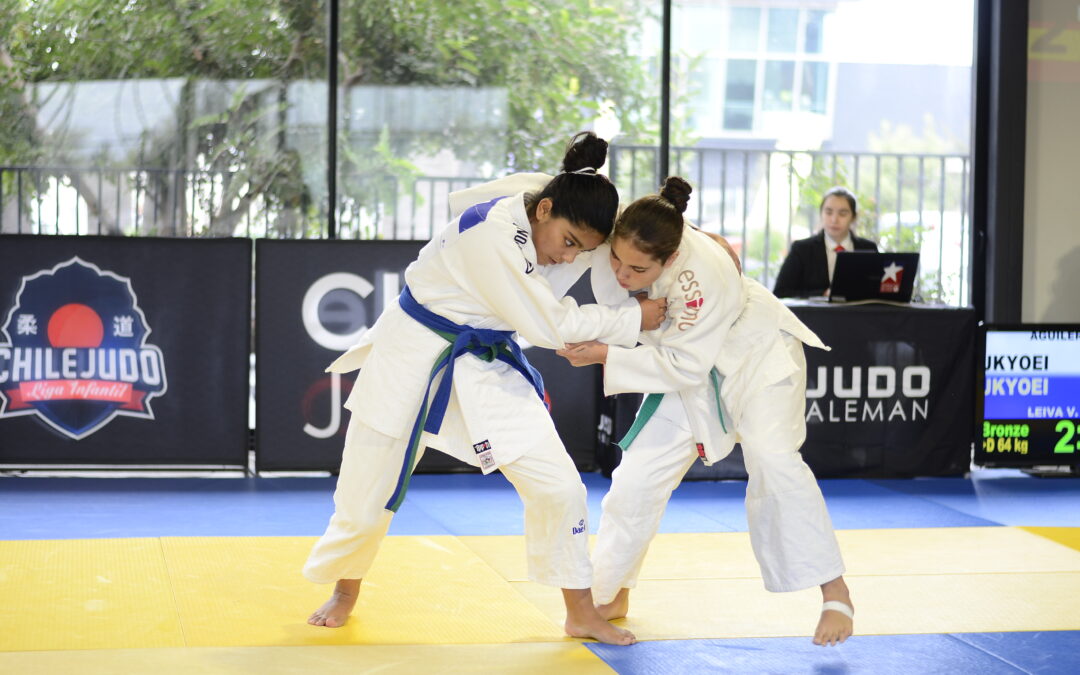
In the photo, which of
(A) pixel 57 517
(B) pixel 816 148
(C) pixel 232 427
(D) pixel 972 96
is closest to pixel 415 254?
(C) pixel 232 427

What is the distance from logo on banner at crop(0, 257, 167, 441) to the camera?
5.80 meters

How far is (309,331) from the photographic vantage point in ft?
19.6

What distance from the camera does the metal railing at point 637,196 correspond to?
6867 millimetres

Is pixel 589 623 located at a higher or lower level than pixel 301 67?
lower

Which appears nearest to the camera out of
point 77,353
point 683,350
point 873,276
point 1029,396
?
point 683,350

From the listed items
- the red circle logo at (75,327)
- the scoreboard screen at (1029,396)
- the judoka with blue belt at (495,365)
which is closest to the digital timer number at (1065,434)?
the scoreboard screen at (1029,396)

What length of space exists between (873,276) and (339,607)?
140 inches

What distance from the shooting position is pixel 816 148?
7.45 m

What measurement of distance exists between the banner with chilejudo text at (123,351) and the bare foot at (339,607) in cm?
260

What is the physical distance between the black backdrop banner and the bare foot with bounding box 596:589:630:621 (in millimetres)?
2678

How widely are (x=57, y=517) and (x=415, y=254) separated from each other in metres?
2.02

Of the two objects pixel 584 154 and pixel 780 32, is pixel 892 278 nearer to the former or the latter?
pixel 780 32

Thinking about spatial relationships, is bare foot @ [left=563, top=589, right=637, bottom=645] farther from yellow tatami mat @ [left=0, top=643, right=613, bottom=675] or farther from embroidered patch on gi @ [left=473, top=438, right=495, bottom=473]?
embroidered patch on gi @ [left=473, top=438, right=495, bottom=473]

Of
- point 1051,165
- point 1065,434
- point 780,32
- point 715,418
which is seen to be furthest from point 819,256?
point 715,418
